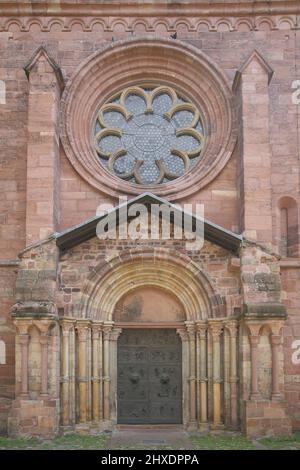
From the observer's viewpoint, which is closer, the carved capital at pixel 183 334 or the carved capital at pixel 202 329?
the carved capital at pixel 202 329

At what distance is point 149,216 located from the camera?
12.7 m

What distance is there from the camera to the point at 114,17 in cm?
1447

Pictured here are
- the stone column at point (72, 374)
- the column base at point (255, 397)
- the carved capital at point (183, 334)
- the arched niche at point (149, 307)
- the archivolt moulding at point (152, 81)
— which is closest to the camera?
the column base at point (255, 397)

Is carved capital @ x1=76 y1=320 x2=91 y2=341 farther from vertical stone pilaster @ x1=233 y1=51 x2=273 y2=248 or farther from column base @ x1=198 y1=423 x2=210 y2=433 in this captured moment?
vertical stone pilaster @ x1=233 y1=51 x2=273 y2=248

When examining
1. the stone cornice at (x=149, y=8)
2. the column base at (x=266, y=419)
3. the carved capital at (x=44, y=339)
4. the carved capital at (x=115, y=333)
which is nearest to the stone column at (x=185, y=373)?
the carved capital at (x=115, y=333)

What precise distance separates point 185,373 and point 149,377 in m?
0.73

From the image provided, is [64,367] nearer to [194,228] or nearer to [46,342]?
[46,342]

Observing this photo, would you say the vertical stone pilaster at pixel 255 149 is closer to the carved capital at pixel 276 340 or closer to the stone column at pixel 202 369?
the carved capital at pixel 276 340

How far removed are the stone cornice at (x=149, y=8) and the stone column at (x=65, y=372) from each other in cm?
681

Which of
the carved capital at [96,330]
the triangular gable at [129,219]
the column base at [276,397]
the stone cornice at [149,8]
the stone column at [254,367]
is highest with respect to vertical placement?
the stone cornice at [149,8]

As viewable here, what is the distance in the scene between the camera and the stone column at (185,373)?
516 inches

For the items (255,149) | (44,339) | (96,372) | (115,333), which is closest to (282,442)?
(96,372)

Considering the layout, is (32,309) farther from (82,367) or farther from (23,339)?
(82,367)
